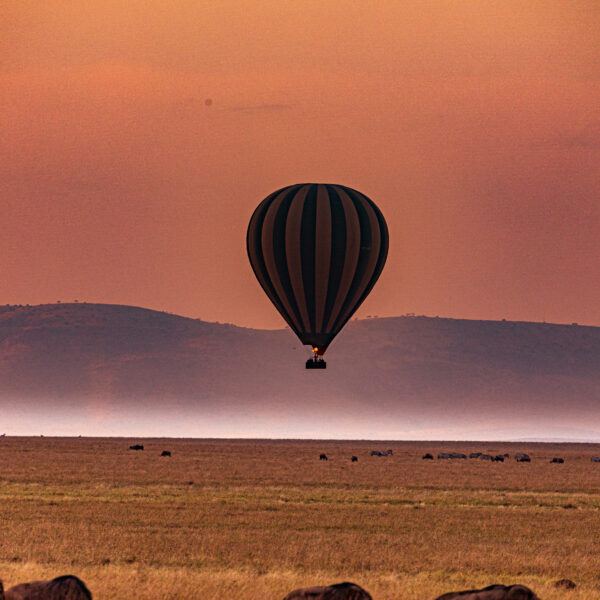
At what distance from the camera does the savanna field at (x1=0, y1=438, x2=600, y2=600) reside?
27.9 m

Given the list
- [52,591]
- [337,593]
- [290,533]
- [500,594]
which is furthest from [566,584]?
[290,533]

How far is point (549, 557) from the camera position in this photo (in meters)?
34.9

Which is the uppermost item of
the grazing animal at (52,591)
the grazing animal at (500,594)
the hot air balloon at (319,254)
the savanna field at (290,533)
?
the hot air balloon at (319,254)

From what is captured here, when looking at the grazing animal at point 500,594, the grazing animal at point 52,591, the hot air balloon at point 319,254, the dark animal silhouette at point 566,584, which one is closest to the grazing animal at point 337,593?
the grazing animal at point 500,594

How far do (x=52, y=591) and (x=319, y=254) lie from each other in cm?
3973

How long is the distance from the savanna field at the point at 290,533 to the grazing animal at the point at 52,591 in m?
4.56

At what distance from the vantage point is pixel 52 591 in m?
19.4

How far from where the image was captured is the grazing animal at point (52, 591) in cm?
1928

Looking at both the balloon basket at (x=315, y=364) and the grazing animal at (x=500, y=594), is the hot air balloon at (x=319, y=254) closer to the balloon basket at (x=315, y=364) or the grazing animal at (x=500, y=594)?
the balloon basket at (x=315, y=364)

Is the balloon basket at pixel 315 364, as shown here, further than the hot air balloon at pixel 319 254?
No

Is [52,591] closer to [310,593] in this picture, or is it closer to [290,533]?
[310,593]

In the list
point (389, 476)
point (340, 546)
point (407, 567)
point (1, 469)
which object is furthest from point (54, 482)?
point (407, 567)

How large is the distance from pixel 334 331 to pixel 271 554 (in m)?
25.2

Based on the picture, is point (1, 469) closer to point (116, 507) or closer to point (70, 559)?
point (116, 507)
